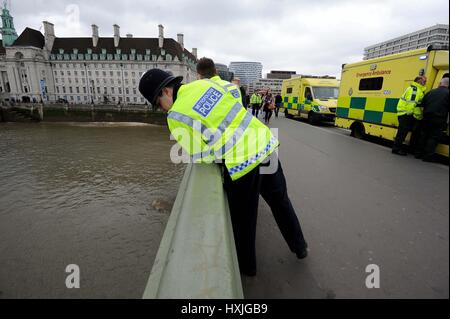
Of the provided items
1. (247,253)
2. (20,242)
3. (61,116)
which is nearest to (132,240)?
(20,242)

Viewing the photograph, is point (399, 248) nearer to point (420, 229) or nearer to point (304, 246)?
point (420, 229)

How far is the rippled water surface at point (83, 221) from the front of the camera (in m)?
6.29

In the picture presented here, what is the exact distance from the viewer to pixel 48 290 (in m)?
6.01

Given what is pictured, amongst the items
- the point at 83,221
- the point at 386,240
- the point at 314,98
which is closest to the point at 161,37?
the point at 314,98

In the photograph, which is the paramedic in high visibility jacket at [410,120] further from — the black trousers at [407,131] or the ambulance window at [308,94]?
the ambulance window at [308,94]

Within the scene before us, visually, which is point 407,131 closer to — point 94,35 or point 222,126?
point 222,126

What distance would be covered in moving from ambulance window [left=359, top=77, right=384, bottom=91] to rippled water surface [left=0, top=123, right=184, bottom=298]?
728cm

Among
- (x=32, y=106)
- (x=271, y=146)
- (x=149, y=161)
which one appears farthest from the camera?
(x=32, y=106)

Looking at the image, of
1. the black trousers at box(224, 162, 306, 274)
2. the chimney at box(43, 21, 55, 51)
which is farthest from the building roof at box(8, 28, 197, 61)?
the black trousers at box(224, 162, 306, 274)

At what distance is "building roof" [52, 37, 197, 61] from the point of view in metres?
67.1

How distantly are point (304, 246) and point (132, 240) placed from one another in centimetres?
738

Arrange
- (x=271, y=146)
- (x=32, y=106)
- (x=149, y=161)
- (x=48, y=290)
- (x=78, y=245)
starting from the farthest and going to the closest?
1. (x=32, y=106)
2. (x=149, y=161)
3. (x=78, y=245)
4. (x=48, y=290)
5. (x=271, y=146)

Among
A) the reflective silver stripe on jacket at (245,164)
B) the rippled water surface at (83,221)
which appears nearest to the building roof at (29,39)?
the rippled water surface at (83,221)

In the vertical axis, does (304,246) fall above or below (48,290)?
above
